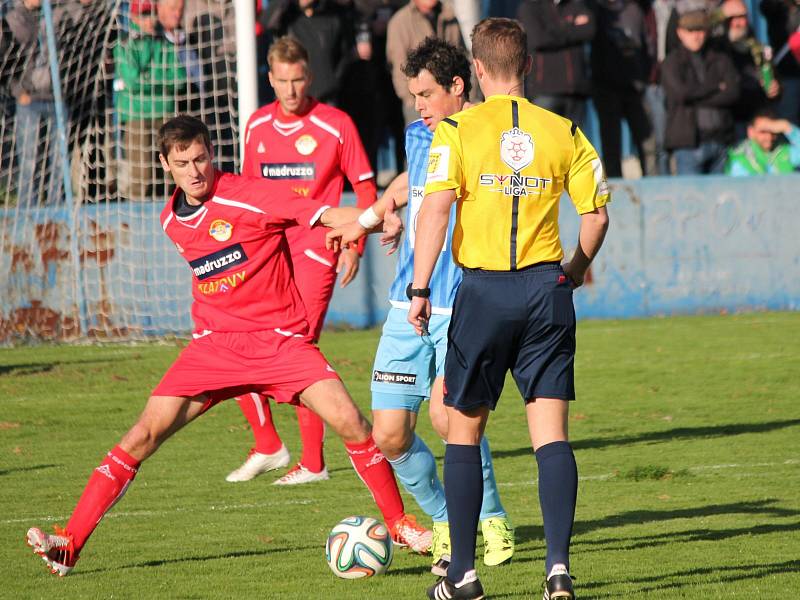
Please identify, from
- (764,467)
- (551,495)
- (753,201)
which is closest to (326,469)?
(764,467)

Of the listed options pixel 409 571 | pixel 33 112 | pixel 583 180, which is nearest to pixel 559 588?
pixel 409 571

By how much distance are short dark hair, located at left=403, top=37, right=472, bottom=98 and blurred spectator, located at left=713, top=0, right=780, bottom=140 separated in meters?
10.2

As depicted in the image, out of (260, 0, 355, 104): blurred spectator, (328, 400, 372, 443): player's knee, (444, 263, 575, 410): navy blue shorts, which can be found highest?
(260, 0, 355, 104): blurred spectator

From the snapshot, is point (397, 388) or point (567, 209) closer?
point (397, 388)

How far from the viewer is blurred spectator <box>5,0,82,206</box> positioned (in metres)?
14.0

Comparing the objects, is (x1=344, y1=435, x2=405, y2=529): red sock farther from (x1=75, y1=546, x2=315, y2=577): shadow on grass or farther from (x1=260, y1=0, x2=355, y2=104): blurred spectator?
(x1=260, y1=0, x2=355, y2=104): blurred spectator

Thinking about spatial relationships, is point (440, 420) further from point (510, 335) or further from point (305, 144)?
point (305, 144)

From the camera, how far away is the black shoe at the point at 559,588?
4688 mm

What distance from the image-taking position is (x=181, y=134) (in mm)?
6000

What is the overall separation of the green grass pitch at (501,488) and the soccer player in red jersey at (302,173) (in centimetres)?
23

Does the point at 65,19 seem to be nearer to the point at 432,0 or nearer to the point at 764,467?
the point at 432,0

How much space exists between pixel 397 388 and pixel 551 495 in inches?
48.3

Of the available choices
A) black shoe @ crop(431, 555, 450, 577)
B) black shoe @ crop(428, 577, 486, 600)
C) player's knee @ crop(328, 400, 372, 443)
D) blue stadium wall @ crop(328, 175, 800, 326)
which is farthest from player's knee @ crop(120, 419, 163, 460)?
blue stadium wall @ crop(328, 175, 800, 326)

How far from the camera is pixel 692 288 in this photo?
48.5 feet
